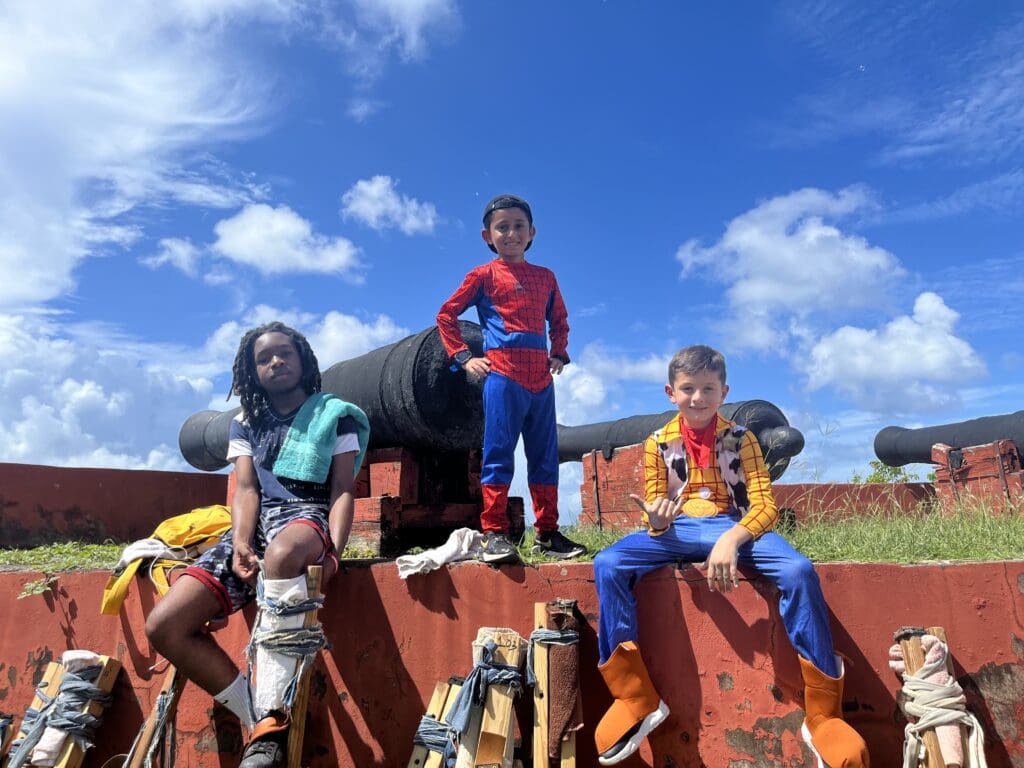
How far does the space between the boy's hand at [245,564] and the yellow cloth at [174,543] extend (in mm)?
540

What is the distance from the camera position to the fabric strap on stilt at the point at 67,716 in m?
3.07

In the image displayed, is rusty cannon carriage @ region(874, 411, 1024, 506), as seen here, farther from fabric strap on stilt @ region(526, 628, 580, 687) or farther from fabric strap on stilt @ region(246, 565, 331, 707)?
fabric strap on stilt @ region(246, 565, 331, 707)

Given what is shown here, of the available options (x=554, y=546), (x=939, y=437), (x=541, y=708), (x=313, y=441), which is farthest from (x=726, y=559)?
(x=939, y=437)

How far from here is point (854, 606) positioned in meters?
2.71

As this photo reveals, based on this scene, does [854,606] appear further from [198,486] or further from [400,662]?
[198,486]

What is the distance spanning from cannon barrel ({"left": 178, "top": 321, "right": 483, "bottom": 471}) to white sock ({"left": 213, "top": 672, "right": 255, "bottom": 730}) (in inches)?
72.9

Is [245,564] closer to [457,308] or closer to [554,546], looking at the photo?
[554,546]

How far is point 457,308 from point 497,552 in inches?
49.9

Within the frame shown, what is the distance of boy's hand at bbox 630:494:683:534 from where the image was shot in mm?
2727

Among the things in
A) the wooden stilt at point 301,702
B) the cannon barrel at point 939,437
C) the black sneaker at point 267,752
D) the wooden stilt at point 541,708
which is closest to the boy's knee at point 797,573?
the wooden stilt at point 541,708

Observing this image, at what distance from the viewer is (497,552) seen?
3109 millimetres

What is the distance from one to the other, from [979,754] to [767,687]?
62cm

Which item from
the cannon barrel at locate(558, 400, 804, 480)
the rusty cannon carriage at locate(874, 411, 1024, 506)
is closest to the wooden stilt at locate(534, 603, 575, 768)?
the cannon barrel at locate(558, 400, 804, 480)

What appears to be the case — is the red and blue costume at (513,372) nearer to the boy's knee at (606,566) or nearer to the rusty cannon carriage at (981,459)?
the boy's knee at (606,566)
